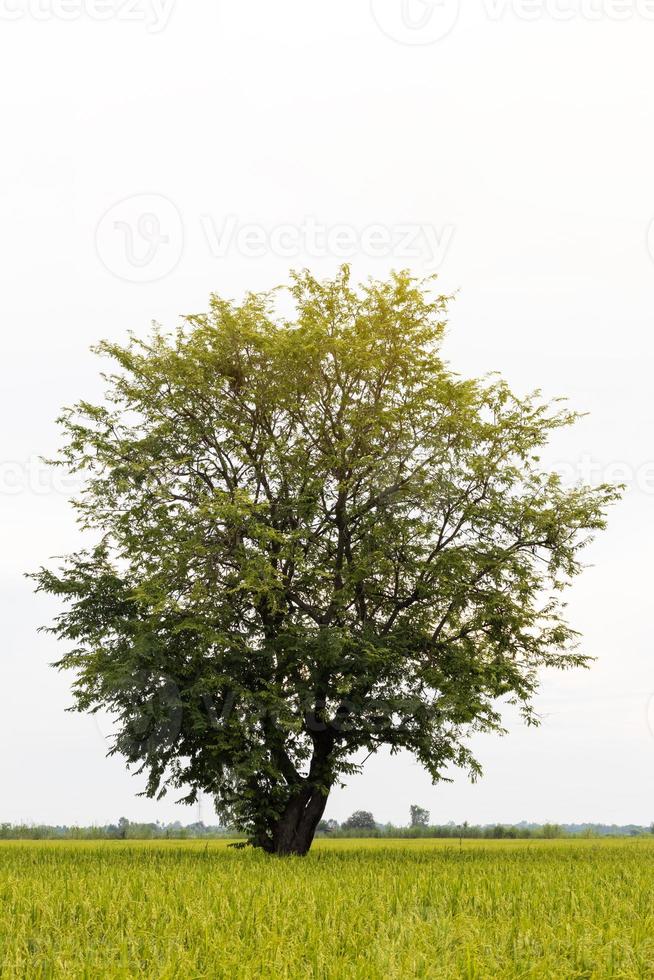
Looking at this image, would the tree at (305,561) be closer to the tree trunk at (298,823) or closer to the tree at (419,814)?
the tree trunk at (298,823)

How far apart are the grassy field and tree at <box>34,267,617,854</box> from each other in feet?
23.0

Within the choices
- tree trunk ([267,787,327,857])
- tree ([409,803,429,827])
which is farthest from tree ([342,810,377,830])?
tree trunk ([267,787,327,857])

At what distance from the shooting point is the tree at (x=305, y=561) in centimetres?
2234

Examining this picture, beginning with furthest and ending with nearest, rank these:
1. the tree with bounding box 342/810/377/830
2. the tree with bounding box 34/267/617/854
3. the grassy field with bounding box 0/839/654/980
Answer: the tree with bounding box 342/810/377/830
the tree with bounding box 34/267/617/854
the grassy field with bounding box 0/839/654/980

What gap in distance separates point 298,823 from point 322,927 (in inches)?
598

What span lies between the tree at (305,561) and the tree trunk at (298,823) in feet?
0.20

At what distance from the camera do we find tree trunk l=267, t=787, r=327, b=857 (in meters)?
24.0

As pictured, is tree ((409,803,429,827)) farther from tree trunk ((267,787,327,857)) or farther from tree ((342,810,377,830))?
tree trunk ((267,787,327,857))

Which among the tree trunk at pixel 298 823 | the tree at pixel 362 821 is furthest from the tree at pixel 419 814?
the tree trunk at pixel 298 823

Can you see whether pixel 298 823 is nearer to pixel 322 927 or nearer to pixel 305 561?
pixel 305 561

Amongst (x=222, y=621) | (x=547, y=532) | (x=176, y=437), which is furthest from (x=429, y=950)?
(x=176, y=437)

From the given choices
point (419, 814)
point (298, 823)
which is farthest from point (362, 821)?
point (298, 823)

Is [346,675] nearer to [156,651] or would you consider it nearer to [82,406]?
[156,651]

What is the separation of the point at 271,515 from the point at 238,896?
1341cm
